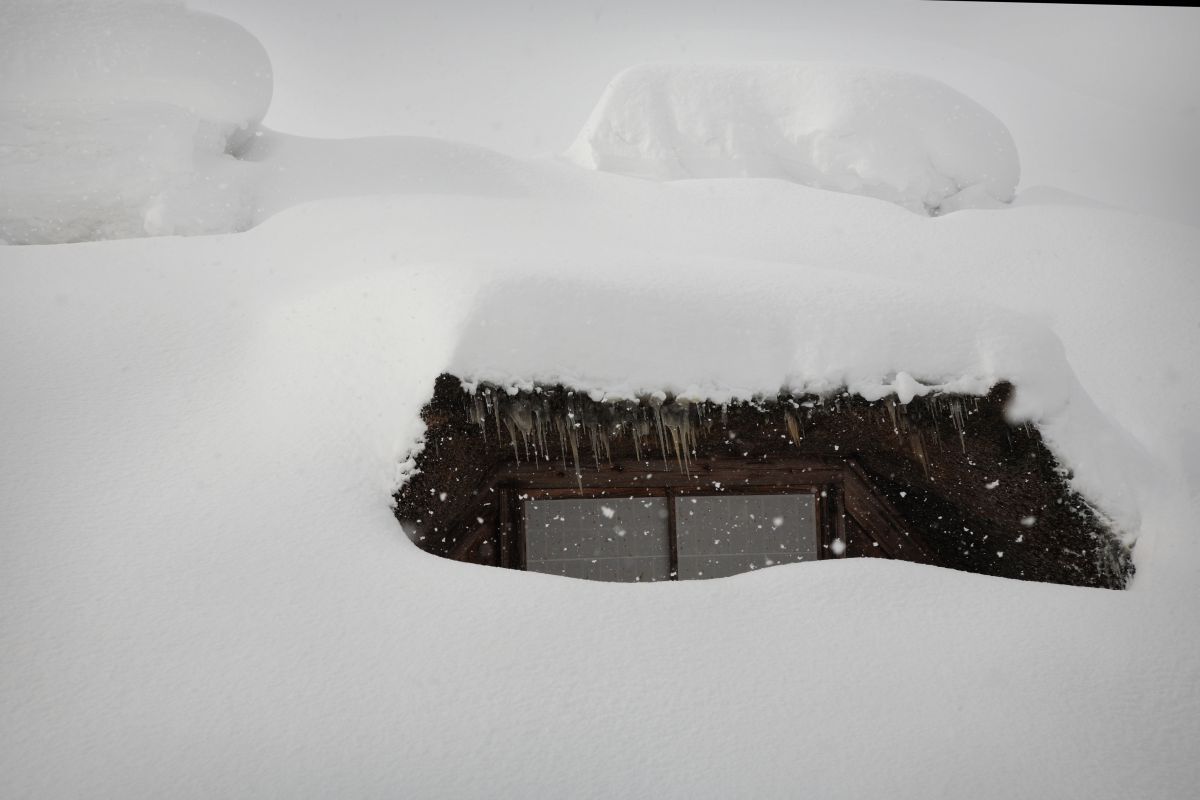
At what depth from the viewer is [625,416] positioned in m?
3.34

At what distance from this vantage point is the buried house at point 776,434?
3.23m

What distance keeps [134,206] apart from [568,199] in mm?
3250

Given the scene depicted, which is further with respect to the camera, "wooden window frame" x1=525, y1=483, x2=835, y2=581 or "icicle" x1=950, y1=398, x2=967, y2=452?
"wooden window frame" x1=525, y1=483, x2=835, y2=581

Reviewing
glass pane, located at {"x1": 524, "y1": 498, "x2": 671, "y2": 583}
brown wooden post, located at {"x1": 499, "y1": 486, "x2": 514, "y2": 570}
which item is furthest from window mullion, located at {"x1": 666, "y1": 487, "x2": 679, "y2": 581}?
brown wooden post, located at {"x1": 499, "y1": 486, "x2": 514, "y2": 570}

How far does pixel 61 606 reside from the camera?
2.22 m

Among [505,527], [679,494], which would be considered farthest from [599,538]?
[505,527]

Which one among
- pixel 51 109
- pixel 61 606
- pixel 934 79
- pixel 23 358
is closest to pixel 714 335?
pixel 61 606

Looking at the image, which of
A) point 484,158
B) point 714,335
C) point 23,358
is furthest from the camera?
point 484,158

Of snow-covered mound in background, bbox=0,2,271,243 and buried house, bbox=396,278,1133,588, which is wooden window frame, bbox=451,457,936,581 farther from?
snow-covered mound in background, bbox=0,2,271,243

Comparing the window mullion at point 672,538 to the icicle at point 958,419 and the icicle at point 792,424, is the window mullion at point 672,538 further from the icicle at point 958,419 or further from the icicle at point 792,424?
the icicle at point 958,419

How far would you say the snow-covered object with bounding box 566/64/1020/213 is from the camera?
8.00 metres

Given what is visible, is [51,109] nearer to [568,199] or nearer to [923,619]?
[568,199]

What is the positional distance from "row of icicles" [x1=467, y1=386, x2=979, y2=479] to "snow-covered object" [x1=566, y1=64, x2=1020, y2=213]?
522 centimetres

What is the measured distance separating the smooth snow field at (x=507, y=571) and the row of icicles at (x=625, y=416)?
85mm
